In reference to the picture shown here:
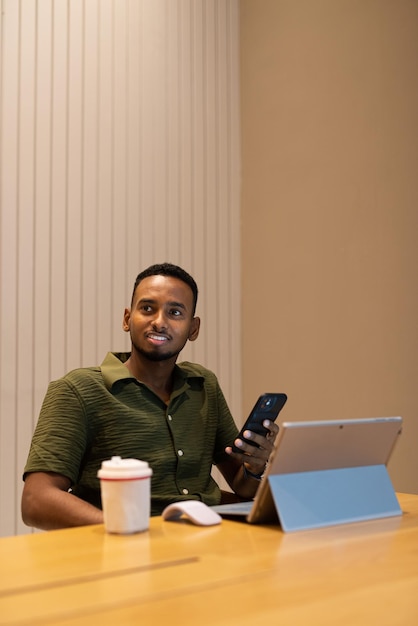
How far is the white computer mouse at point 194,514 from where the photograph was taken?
138 cm

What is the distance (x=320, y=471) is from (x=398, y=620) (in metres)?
0.56

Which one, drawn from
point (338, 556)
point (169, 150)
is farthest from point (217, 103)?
point (338, 556)

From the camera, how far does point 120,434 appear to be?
190 centimetres

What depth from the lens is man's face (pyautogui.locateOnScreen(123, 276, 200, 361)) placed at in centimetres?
203

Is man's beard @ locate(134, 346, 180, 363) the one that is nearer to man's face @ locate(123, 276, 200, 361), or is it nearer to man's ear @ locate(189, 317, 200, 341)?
man's face @ locate(123, 276, 200, 361)

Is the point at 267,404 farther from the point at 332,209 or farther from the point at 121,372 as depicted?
the point at 332,209

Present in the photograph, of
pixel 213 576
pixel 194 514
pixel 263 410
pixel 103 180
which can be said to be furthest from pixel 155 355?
pixel 103 180

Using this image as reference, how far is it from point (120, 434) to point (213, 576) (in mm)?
902

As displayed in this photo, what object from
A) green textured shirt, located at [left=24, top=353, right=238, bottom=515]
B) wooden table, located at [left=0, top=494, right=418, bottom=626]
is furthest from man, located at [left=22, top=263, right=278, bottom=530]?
wooden table, located at [left=0, top=494, right=418, bottom=626]

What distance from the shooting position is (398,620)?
86 cm

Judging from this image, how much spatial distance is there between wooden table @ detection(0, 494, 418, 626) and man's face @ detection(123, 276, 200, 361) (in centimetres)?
71

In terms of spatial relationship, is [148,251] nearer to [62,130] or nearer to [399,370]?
A: [62,130]

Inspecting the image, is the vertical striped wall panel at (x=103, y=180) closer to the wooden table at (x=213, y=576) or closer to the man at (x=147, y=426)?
the man at (x=147, y=426)

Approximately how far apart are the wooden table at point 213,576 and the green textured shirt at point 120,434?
0.47 metres
